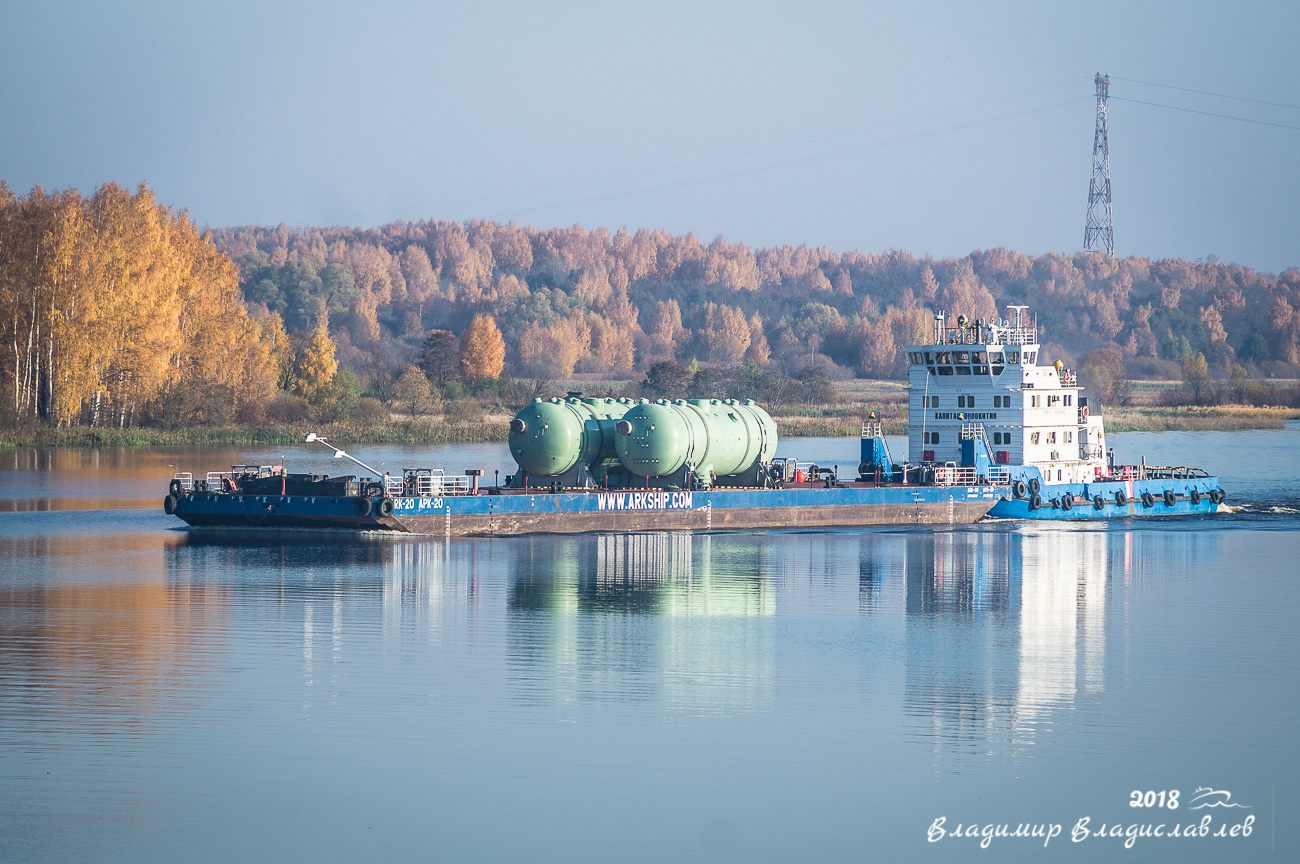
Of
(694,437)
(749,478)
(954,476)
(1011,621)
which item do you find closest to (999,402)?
(954,476)

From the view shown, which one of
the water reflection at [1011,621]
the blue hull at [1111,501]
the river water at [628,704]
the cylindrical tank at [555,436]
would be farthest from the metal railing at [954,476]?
the cylindrical tank at [555,436]

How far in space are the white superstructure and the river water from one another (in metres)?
10.6

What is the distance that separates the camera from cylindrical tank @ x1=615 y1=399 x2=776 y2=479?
4344 cm

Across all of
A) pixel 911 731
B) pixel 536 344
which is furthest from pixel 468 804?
pixel 536 344

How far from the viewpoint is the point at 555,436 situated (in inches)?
1695

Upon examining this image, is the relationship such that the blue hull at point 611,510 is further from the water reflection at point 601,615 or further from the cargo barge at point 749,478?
the water reflection at point 601,615

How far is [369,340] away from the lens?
168125mm

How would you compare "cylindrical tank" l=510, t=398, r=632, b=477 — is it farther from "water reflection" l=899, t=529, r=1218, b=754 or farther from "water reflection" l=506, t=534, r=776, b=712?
"water reflection" l=899, t=529, r=1218, b=754

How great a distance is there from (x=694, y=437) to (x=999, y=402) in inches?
462

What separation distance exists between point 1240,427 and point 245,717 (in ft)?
329

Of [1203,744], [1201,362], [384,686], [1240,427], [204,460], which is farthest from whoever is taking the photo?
[1201,362]

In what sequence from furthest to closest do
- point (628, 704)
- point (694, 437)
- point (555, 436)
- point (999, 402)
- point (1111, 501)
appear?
point (1111, 501) < point (999, 402) < point (694, 437) < point (555, 436) < point (628, 704)

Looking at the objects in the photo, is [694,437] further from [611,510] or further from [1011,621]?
[1011,621]

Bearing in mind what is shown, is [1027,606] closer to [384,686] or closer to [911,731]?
[911,731]
